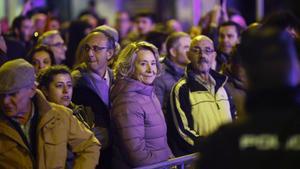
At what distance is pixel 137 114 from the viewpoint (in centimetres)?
637

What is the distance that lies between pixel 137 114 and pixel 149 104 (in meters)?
0.18

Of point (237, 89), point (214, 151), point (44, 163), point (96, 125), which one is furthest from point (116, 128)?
point (214, 151)

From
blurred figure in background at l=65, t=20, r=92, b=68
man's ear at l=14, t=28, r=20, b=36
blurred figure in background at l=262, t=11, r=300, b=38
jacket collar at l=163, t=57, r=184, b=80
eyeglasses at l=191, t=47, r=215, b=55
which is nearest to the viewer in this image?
blurred figure in background at l=262, t=11, r=300, b=38

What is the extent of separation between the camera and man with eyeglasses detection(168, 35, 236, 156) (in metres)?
6.95

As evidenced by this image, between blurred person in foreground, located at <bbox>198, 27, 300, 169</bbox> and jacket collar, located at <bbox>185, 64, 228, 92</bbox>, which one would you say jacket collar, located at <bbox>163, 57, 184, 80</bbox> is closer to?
jacket collar, located at <bbox>185, 64, 228, 92</bbox>

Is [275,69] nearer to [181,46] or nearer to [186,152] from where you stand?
[186,152]

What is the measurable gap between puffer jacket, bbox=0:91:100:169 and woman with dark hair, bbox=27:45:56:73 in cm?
224

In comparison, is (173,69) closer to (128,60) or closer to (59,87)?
(128,60)

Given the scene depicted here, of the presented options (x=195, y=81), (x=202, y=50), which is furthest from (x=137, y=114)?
(x=202, y=50)

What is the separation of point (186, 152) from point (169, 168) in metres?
1.39

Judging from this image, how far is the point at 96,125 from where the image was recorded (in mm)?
6547

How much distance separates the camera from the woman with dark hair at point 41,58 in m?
7.82

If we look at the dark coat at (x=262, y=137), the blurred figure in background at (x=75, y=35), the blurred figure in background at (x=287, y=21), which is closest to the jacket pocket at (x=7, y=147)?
the blurred figure in background at (x=287, y=21)

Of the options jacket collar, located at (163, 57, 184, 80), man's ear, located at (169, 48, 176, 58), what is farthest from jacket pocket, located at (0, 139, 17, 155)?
man's ear, located at (169, 48, 176, 58)
